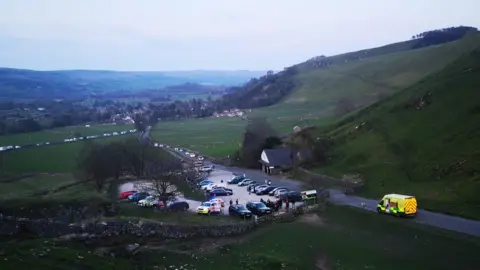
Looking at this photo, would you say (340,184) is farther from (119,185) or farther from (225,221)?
(119,185)

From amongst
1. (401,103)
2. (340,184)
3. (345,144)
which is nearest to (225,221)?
(340,184)

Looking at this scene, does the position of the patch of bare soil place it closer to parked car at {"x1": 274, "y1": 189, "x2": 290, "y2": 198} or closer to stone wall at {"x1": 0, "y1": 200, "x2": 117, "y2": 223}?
parked car at {"x1": 274, "y1": 189, "x2": 290, "y2": 198}

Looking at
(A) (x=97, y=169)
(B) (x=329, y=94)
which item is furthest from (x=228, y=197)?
(B) (x=329, y=94)

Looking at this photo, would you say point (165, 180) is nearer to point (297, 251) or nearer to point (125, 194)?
point (125, 194)

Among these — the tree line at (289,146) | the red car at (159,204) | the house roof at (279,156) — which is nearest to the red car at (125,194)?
the red car at (159,204)

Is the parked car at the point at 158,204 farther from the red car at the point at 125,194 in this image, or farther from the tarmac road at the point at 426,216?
the tarmac road at the point at 426,216
